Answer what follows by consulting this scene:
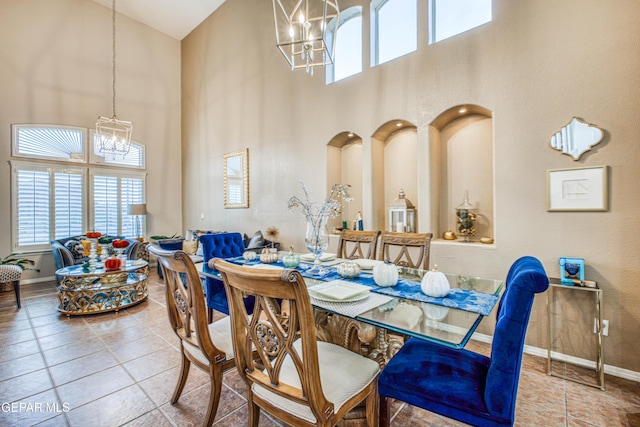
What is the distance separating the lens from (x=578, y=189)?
7.89 feet

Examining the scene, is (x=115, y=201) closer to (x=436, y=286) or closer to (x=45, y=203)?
(x=45, y=203)

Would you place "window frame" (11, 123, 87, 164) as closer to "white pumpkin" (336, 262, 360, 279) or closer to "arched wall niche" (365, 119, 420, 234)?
"arched wall niche" (365, 119, 420, 234)

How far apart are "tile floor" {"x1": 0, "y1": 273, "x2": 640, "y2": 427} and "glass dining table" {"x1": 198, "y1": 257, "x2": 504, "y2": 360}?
0.82m

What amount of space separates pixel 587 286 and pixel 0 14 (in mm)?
9107

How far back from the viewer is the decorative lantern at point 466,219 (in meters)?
3.14

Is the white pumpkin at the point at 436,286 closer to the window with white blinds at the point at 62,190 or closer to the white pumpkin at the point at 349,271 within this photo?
the white pumpkin at the point at 349,271

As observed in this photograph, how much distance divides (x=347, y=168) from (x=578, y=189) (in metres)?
2.70

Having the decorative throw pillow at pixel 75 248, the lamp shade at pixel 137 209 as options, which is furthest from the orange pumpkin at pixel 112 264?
the lamp shade at pixel 137 209

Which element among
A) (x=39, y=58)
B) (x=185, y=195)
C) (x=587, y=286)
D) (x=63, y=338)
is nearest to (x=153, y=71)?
(x=39, y=58)

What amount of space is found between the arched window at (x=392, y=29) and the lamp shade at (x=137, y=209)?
5.46 metres

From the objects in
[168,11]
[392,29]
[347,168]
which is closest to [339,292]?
[347,168]

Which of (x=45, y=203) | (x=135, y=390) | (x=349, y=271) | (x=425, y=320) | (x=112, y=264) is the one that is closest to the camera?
(x=425, y=320)

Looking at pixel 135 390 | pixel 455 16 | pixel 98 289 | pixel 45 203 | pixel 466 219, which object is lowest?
pixel 135 390

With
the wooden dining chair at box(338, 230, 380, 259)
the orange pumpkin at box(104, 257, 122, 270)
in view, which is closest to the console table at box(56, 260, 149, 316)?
the orange pumpkin at box(104, 257, 122, 270)
